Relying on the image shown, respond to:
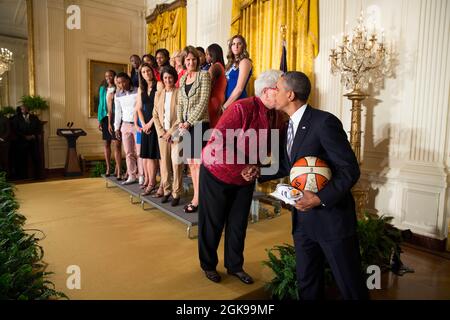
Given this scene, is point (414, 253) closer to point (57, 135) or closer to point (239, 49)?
point (239, 49)

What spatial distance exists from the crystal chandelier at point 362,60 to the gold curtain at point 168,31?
15.4ft

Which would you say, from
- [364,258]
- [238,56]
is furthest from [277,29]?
[364,258]

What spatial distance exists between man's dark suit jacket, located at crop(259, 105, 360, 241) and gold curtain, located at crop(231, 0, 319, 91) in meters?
3.41

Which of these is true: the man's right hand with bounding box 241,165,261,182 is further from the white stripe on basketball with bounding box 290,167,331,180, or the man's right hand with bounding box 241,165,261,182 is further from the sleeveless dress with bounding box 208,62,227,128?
the sleeveless dress with bounding box 208,62,227,128

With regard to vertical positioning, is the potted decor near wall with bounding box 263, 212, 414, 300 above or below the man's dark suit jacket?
below

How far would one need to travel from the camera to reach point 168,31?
8570 mm

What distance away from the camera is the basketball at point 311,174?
180 cm

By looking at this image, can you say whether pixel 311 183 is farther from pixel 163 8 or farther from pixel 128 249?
pixel 163 8

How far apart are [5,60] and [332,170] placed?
8.26 meters

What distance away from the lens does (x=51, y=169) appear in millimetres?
8547

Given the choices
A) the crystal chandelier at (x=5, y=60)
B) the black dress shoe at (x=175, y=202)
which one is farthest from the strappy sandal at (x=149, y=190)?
the crystal chandelier at (x=5, y=60)

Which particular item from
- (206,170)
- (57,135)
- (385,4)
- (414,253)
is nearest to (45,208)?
(206,170)

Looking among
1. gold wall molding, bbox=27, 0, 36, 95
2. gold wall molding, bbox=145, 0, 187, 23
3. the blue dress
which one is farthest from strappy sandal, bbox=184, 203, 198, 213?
gold wall molding, bbox=27, 0, 36, 95

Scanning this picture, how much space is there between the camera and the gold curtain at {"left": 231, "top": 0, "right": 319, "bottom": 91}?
5008 millimetres
